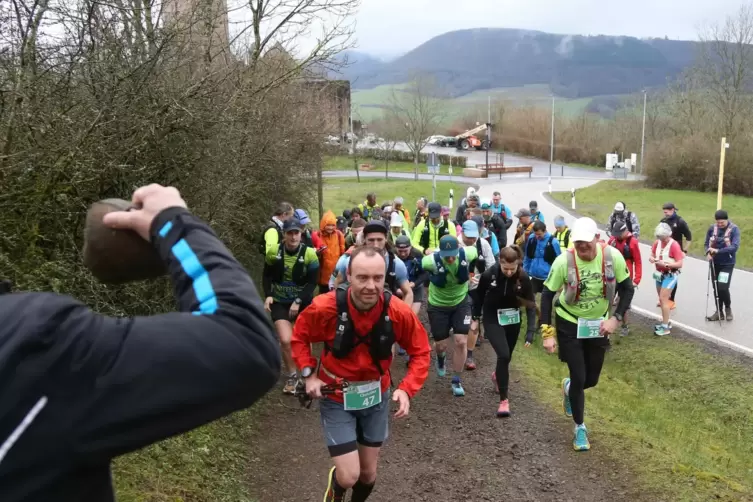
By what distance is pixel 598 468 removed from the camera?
599 cm

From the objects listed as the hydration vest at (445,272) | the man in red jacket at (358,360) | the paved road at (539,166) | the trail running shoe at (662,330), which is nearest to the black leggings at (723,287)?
the trail running shoe at (662,330)

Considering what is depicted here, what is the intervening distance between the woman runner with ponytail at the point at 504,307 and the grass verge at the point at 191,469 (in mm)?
2912

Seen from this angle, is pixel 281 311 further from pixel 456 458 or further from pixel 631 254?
pixel 631 254

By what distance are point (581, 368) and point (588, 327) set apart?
412 mm

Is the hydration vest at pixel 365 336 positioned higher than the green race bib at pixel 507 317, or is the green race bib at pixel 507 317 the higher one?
the hydration vest at pixel 365 336

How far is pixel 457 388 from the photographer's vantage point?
798 cm

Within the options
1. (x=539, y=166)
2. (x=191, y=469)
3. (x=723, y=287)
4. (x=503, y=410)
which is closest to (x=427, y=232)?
(x=503, y=410)

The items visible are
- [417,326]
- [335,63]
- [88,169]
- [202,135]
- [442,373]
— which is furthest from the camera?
[335,63]

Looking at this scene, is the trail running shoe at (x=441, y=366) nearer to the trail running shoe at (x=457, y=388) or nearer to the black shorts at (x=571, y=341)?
the trail running shoe at (x=457, y=388)

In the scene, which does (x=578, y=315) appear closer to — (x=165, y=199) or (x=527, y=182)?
(x=165, y=199)

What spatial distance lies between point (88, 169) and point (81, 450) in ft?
14.6

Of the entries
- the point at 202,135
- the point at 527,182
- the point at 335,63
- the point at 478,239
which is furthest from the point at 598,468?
the point at 527,182

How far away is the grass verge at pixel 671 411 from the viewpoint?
228 inches

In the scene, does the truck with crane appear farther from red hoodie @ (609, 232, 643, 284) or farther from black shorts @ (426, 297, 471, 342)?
black shorts @ (426, 297, 471, 342)
